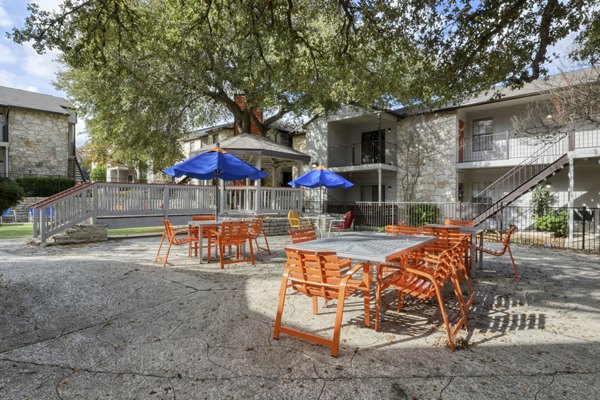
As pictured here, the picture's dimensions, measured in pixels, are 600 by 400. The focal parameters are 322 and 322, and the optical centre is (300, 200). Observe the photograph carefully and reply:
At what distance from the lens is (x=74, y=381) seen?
2619 mm

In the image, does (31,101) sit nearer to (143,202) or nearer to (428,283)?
Answer: (143,202)

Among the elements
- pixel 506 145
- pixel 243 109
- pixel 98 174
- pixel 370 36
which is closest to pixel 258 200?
pixel 370 36

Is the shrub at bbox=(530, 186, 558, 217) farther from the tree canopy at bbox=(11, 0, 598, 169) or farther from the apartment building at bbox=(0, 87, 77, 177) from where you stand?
the apartment building at bbox=(0, 87, 77, 177)

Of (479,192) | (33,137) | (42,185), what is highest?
(33,137)

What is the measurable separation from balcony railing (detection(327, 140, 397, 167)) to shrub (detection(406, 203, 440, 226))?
414 centimetres

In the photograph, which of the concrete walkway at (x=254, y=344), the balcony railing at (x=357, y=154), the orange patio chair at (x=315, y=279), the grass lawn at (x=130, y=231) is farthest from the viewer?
the balcony railing at (x=357, y=154)

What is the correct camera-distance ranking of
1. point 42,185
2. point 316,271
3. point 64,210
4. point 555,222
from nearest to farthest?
point 316,271 → point 64,210 → point 555,222 → point 42,185

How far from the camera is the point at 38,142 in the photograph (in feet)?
75.4

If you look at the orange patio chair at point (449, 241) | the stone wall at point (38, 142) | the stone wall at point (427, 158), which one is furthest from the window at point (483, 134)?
the stone wall at point (38, 142)

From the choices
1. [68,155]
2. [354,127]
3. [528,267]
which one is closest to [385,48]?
[528,267]

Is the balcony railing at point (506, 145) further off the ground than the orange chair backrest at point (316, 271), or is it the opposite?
the balcony railing at point (506, 145)

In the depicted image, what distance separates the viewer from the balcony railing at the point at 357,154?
63.2 ft

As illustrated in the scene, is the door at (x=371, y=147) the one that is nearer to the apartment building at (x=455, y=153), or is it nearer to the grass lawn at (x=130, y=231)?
the apartment building at (x=455, y=153)

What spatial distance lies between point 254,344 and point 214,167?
5.24 meters
